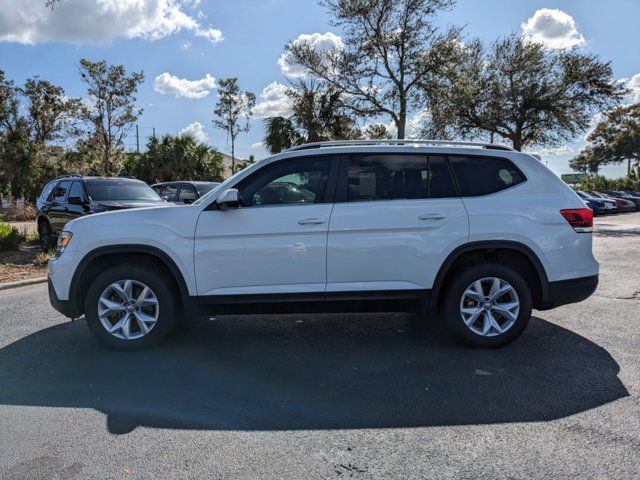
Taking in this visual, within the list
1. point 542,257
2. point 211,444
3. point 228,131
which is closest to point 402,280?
point 542,257

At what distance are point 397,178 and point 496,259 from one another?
1238mm

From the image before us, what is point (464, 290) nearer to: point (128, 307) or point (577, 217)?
point (577, 217)

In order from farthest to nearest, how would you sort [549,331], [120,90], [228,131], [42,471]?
[228,131]
[120,90]
[549,331]
[42,471]

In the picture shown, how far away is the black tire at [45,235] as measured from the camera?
11.3 m

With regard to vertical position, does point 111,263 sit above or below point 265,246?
below

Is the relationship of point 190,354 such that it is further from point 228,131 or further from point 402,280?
point 228,131

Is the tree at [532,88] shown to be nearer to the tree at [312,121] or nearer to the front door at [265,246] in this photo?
the tree at [312,121]

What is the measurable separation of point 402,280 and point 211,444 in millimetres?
2227

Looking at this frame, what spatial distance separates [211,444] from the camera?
10.3 ft

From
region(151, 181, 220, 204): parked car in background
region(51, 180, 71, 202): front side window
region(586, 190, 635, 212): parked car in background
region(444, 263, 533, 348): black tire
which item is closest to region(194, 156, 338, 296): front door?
region(444, 263, 533, 348): black tire

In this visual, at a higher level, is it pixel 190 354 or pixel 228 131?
pixel 228 131

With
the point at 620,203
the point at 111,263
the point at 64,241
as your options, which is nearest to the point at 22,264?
the point at 64,241

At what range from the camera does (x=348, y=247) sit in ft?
14.8

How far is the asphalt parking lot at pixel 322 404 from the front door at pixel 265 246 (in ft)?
2.21
